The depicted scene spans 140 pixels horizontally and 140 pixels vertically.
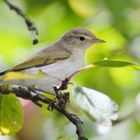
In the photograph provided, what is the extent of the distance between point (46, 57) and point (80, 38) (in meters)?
Result: 0.70

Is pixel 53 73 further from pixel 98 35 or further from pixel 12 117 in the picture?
pixel 98 35

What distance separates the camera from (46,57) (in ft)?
13.4

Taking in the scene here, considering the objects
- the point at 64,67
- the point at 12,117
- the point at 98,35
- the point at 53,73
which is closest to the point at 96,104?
the point at 53,73

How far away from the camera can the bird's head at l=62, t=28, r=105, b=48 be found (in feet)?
14.9

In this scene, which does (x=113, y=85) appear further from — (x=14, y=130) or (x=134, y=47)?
(x=14, y=130)

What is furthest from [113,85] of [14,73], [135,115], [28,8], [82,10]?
[14,73]

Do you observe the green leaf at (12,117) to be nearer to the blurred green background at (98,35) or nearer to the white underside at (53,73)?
the white underside at (53,73)

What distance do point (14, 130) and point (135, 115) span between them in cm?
143

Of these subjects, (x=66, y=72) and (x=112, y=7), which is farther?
(x=112, y=7)

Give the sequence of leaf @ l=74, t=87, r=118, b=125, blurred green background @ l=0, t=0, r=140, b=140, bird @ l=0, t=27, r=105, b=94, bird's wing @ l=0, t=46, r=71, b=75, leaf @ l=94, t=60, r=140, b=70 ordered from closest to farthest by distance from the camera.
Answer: leaf @ l=94, t=60, r=140, b=70
bird @ l=0, t=27, r=105, b=94
leaf @ l=74, t=87, r=118, b=125
bird's wing @ l=0, t=46, r=71, b=75
blurred green background @ l=0, t=0, r=140, b=140

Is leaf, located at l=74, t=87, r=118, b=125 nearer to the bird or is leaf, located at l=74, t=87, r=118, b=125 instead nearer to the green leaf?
the bird

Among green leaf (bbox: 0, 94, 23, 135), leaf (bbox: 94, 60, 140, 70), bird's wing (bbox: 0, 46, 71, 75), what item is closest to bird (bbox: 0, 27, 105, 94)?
bird's wing (bbox: 0, 46, 71, 75)

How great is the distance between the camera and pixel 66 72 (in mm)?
3928

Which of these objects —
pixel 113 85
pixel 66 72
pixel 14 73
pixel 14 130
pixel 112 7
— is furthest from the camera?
pixel 113 85
